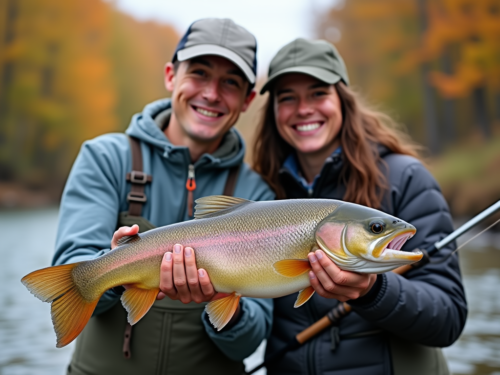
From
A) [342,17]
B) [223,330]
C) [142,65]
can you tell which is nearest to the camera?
[223,330]

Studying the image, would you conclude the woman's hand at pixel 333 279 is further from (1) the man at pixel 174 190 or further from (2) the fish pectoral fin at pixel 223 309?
(1) the man at pixel 174 190

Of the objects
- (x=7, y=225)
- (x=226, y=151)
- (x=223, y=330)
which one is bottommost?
(x=7, y=225)

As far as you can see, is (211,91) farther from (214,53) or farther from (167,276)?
(167,276)

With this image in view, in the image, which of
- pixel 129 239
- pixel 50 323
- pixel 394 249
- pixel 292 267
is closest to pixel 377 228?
pixel 394 249

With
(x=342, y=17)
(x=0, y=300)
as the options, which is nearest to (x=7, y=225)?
(x=0, y=300)

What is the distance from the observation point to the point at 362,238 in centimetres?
229

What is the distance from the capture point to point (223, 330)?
2.84 m

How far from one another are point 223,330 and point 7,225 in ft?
50.4

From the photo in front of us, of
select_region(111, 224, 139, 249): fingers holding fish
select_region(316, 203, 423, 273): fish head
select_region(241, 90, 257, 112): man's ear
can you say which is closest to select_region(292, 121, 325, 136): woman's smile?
select_region(241, 90, 257, 112): man's ear

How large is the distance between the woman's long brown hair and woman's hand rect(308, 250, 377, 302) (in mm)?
729

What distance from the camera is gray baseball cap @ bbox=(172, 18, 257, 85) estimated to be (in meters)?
3.16

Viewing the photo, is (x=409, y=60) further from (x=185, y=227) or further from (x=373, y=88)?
(x=185, y=227)

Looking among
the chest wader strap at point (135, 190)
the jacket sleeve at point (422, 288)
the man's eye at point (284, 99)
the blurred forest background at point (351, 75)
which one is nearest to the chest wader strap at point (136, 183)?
the chest wader strap at point (135, 190)

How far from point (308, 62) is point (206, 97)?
2.08ft
